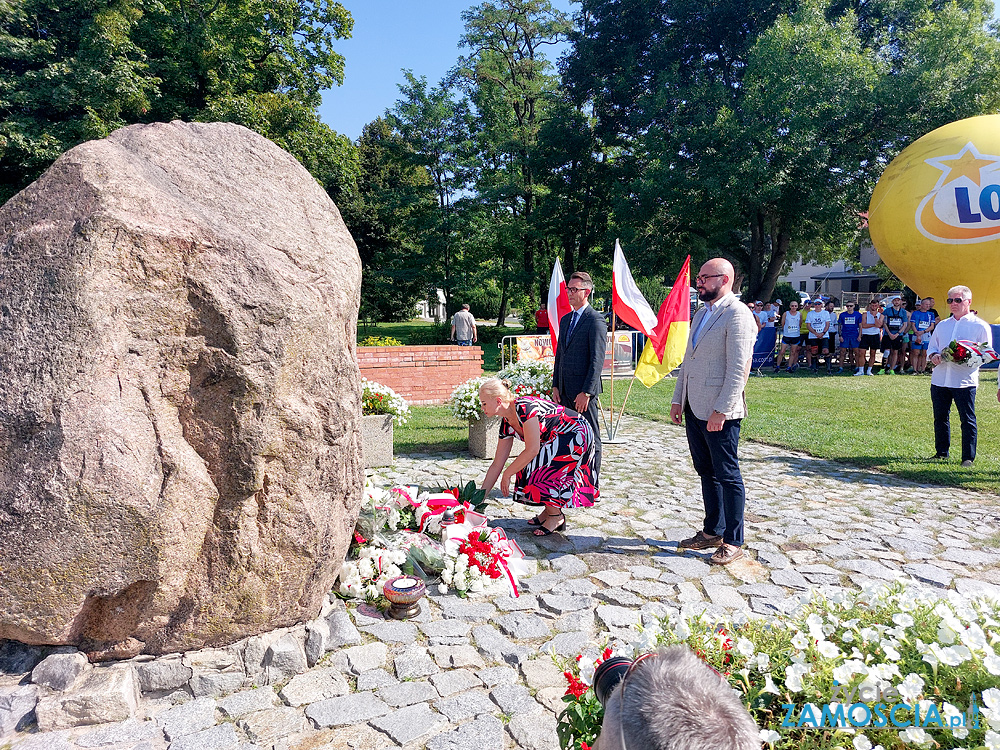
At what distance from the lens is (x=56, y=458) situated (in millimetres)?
2629

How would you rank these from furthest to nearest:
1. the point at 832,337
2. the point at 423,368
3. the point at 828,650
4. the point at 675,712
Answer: the point at 832,337, the point at 423,368, the point at 828,650, the point at 675,712

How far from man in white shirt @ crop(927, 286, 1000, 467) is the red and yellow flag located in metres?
2.77

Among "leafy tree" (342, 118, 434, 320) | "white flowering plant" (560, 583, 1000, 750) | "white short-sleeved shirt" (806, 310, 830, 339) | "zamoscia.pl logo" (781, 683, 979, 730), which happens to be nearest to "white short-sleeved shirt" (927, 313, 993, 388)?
"white flowering plant" (560, 583, 1000, 750)

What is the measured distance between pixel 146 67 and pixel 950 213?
66.3 feet

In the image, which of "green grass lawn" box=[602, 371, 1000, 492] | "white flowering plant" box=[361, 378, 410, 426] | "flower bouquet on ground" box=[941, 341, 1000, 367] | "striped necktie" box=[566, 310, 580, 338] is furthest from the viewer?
"white flowering plant" box=[361, 378, 410, 426]

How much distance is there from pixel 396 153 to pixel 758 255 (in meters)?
14.2

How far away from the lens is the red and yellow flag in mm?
8516

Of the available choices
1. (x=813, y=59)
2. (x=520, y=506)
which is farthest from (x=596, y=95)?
(x=520, y=506)

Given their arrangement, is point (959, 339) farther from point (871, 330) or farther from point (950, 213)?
point (871, 330)

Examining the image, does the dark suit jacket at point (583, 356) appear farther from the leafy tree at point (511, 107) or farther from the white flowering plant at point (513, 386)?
the leafy tree at point (511, 107)

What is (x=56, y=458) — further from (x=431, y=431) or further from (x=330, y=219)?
(x=431, y=431)

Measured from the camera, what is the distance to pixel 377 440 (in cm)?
736

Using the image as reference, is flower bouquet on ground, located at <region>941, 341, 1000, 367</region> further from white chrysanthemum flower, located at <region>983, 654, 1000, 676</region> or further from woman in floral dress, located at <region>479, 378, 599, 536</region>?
white chrysanthemum flower, located at <region>983, 654, 1000, 676</region>

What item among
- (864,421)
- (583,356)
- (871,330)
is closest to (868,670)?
(583,356)
